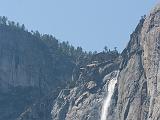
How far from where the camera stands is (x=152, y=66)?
113 meters

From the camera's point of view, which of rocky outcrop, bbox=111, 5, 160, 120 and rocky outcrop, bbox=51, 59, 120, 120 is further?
rocky outcrop, bbox=51, 59, 120, 120

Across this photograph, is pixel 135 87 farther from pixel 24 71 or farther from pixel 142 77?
pixel 24 71

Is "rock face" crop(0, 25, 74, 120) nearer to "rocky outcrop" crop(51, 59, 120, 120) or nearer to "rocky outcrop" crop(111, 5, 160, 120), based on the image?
"rocky outcrop" crop(51, 59, 120, 120)

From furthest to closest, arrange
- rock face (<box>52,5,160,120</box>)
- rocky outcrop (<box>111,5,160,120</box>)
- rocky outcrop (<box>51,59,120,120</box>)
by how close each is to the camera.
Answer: rocky outcrop (<box>51,59,120,120</box>) → rock face (<box>52,5,160,120</box>) → rocky outcrop (<box>111,5,160,120</box>)

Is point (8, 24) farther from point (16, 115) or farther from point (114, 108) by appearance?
point (114, 108)

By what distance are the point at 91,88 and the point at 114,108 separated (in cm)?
1444

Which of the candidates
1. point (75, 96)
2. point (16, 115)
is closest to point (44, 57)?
point (16, 115)

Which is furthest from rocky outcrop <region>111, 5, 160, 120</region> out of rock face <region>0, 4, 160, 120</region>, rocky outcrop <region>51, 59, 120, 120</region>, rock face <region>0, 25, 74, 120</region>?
rock face <region>0, 25, 74, 120</region>

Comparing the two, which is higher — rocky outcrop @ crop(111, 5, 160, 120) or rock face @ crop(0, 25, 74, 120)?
rock face @ crop(0, 25, 74, 120)

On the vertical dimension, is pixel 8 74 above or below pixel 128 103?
above

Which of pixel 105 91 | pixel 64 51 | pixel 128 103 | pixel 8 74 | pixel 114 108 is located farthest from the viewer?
pixel 64 51

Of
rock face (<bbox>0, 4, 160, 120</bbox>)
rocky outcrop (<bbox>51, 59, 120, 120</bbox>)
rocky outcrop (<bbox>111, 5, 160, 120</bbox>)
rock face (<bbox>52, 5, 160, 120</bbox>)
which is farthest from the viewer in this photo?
rocky outcrop (<bbox>51, 59, 120, 120</bbox>)

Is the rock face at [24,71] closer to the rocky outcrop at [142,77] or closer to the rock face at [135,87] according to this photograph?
the rock face at [135,87]

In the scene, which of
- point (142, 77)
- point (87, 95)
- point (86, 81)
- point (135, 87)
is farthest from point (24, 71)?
point (142, 77)
